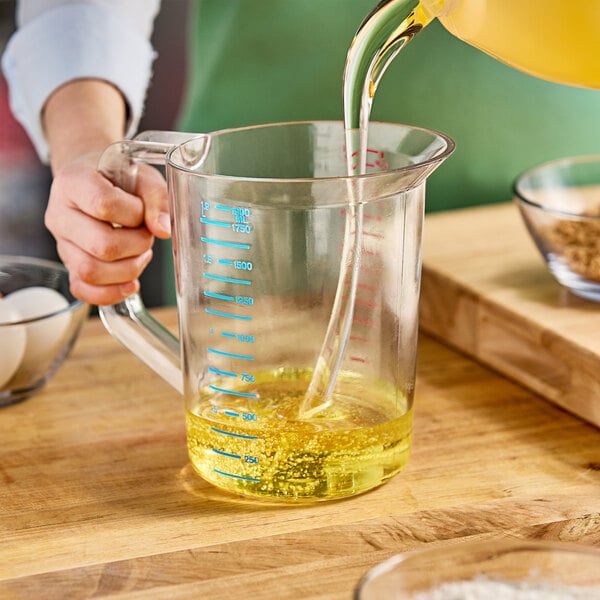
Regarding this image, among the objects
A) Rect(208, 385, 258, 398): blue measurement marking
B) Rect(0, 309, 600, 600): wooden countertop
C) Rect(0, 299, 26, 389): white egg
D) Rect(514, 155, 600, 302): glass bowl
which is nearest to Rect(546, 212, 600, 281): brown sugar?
Rect(514, 155, 600, 302): glass bowl

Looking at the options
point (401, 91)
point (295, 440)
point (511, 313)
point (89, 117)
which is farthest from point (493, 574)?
point (401, 91)

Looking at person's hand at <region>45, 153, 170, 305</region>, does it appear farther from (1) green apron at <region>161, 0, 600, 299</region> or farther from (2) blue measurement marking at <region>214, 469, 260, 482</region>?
(1) green apron at <region>161, 0, 600, 299</region>

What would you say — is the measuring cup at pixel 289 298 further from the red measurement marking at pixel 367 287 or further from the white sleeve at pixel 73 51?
the white sleeve at pixel 73 51

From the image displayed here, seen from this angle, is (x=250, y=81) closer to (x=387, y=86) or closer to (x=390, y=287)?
(x=387, y=86)

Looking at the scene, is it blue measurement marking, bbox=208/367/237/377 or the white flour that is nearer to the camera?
the white flour

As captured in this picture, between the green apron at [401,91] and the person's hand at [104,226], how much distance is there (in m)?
0.62

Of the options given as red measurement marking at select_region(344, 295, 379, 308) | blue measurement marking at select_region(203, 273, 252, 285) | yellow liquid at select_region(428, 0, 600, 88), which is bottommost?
red measurement marking at select_region(344, 295, 379, 308)

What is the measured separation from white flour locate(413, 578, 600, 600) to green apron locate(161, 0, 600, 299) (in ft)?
3.37

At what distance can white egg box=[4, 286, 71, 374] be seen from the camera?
914mm

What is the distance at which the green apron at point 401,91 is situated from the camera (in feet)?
4.76

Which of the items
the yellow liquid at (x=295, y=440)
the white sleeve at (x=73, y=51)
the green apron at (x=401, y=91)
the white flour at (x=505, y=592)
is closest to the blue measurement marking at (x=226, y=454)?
the yellow liquid at (x=295, y=440)

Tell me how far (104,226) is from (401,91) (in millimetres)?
773

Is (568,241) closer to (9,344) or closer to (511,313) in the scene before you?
(511,313)

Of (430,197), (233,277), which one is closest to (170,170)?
(233,277)
